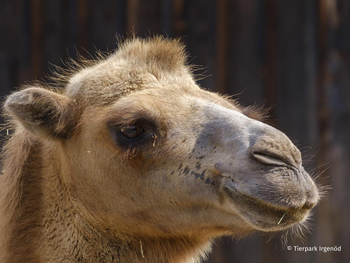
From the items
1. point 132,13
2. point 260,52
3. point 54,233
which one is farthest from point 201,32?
point 54,233

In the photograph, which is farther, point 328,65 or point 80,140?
point 328,65

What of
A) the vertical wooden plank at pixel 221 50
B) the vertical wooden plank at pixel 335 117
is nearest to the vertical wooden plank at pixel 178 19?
the vertical wooden plank at pixel 221 50

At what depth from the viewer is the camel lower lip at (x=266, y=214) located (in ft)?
10.8

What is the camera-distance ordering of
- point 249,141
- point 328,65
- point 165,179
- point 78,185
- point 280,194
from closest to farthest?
point 280,194, point 249,141, point 165,179, point 78,185, point 328,65

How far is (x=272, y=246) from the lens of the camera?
25.5ft

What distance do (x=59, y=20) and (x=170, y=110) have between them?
15.7ft

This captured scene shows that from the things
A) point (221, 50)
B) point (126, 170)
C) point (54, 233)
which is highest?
point (126, 170)

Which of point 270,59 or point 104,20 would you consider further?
point 104,20

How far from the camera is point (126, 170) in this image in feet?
12.5

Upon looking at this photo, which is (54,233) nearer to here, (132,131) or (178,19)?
(132,131)

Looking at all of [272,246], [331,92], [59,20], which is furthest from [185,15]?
[272,246]

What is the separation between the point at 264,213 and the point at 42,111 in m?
1.72

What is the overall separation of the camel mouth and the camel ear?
1.38 meters

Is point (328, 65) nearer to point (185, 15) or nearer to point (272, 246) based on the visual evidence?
point (185, 15)
